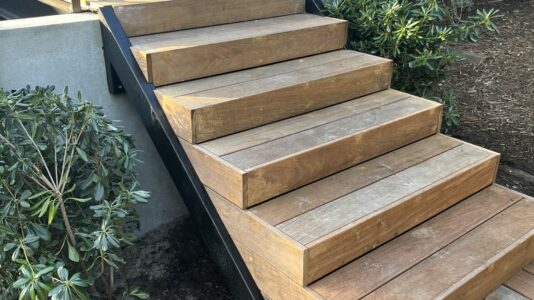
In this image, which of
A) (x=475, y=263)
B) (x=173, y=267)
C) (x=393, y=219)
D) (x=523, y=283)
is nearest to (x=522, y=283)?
(x=523, y=283)

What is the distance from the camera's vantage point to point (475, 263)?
185 centimetres

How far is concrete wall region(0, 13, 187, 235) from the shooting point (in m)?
2.21

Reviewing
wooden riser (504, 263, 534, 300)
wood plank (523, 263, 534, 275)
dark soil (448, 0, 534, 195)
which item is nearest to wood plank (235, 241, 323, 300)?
wooden riser (504, 263, 534, 300)

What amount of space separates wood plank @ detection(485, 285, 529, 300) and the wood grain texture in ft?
1.20

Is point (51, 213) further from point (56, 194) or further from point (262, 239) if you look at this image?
point (262, 239)

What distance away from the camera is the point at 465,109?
138 inches

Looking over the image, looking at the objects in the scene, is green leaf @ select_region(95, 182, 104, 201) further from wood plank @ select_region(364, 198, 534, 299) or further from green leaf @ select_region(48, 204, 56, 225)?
wood plank @ select_region(364, 198, 534, 299)

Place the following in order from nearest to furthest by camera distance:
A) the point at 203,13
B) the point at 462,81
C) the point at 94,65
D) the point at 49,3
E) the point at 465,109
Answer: the point at 94,65 → the point at 203,13 → the point at 49,3 → the point at 465,109 → the point at 462,81

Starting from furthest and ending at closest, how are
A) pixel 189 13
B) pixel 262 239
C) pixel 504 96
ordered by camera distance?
pixel 504 96
pixel 189 13
pixel 262 239

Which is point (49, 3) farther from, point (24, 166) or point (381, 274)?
point (381, 274)

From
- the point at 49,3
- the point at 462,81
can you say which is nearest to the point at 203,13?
the point at 49,3

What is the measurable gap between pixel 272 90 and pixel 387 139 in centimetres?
56

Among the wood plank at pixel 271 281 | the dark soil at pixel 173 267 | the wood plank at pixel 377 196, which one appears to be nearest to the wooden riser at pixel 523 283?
the wood plank at pixel 377 196

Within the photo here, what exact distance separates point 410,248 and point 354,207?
0.84 ft
